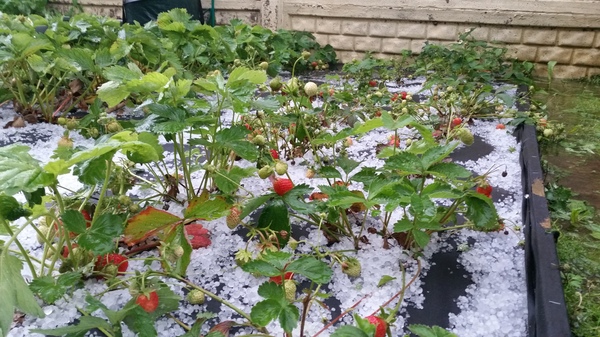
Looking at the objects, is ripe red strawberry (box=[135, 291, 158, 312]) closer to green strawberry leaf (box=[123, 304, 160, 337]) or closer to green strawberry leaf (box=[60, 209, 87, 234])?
green strawberry leaf (box=[123, 304, 160, 337])

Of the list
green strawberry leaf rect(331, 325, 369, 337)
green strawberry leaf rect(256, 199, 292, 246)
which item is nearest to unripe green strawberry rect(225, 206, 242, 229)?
green strawberry leaf rect(256, 199, 292, 246)

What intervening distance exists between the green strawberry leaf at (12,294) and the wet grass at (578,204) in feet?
3.37

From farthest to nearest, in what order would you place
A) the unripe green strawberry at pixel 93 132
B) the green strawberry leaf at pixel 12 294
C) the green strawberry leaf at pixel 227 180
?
1. the unripe green strawberry at pixel 93 132
2. the green strawberry leaf at pixel 227 180
3. the green strawberry leaf at pixel 12 294

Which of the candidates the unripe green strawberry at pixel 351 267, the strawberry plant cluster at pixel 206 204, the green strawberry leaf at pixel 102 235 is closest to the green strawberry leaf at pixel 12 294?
the strawberry plant cluster at pixel 206 204

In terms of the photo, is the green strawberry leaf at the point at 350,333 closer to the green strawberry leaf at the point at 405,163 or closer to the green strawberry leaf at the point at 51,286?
the green strawberry leaf at the point at 405,163

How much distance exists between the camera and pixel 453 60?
9.84 feet

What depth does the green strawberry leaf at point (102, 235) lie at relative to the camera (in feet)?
2.81

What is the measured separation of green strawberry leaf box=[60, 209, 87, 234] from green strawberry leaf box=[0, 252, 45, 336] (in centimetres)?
10

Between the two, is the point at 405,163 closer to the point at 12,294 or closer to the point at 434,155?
the point at 434,155

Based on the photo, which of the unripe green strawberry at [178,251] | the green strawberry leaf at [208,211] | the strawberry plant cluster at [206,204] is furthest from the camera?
the unripe green strawberry at [178,251]

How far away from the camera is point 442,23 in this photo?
3965mm

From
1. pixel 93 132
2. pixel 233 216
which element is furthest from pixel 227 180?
pixel 93 132

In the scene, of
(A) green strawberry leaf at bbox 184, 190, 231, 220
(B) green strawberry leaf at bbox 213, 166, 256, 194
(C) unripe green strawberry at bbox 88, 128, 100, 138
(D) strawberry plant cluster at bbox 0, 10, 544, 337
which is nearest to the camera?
(D) strawberry plant cluster at bbox 0, 10, 544, 337

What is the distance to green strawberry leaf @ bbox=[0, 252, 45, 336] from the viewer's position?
695 mm
